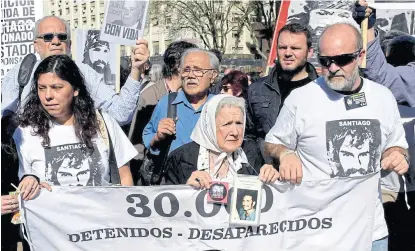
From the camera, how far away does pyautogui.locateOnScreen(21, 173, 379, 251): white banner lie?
166 inches

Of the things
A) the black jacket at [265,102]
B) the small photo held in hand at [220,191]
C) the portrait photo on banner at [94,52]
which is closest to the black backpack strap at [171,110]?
the black jacket at [265,102]

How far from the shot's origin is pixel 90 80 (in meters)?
5.11

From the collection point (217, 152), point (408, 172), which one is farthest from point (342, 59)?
point (408, 172)

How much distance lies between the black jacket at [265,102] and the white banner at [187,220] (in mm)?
1056

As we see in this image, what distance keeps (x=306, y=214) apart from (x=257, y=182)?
0.39m

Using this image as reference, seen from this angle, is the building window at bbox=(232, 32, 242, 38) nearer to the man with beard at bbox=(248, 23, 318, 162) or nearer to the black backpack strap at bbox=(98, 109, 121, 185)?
the man with beard at bbox=(248, 23, 318, 162)

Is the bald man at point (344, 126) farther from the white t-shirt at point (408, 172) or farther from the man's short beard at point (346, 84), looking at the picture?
the white t-shirt at point (408, 172)

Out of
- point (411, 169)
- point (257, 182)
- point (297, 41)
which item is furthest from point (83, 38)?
point (257, 182)

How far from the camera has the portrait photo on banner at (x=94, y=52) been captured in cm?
786

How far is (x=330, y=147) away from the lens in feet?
13.6

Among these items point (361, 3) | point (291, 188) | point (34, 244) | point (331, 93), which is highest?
point (361, 3)

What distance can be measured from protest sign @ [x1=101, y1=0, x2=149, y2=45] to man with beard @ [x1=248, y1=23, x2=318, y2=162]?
161 centimetres

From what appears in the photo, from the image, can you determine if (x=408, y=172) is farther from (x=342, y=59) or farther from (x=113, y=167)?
(x=113, y=167)

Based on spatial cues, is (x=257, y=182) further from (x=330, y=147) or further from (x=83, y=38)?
(x=83, y=38)
